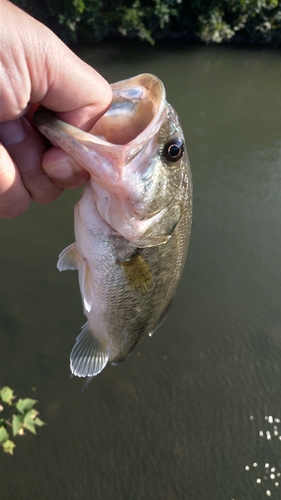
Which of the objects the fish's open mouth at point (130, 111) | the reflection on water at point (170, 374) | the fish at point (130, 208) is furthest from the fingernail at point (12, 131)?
the reflection on water at point (170, 374)

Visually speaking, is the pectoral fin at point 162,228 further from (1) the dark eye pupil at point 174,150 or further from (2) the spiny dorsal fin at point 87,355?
(2) the spiny dorsal fin at point 87,355

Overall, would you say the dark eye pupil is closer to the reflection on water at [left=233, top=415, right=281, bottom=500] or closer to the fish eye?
the fish eye

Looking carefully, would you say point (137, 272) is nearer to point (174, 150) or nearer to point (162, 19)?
point (174, 150)

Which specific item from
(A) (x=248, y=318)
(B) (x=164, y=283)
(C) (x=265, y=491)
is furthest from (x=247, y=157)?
(B) (x=164, y=283)

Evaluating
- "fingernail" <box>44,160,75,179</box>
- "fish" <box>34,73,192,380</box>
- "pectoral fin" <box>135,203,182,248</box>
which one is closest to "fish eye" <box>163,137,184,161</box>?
"fish" <box>34,73,192,380</box>

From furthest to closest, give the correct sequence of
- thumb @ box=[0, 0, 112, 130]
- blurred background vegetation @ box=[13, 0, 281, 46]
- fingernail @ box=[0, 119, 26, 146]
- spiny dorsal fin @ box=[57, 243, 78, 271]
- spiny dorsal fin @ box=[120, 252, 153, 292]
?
blurred background vegetation @ box=[13, 0, 281, 46]
spiny dorsal fin @ box=[57, 243, 78, 271]
spiny dorsal fin @ box=[120, 252, 153, 292]
fingernail @ box=[0, 119, 26, 146]
thumb @ box=[0, 0, 112, 130]

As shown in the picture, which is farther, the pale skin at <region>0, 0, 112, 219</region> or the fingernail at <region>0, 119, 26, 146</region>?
the fingernail at <region>0, 119, 26, 146</region>

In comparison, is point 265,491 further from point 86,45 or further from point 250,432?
point 86,45
